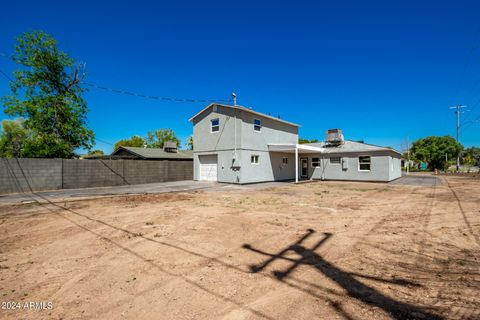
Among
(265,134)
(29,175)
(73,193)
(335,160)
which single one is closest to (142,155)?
(29,175)

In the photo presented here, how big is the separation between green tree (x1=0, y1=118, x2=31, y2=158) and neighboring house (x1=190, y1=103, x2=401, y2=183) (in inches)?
1039

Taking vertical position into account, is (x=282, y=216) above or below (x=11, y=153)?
below

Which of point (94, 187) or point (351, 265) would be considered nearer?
point (351, 265)

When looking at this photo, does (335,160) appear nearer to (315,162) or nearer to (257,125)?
(315,162)

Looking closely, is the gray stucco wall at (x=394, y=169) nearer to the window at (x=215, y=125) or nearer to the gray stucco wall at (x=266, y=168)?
the gray stucco wall at (x=266, y=168)

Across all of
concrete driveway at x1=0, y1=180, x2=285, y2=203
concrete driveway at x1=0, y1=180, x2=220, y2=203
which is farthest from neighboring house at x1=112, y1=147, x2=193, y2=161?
concrete driveway at x1=0, y1=180, x2=220, y2=203

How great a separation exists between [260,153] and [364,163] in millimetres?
9092

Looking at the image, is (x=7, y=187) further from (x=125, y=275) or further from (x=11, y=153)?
(x=11, y=153)

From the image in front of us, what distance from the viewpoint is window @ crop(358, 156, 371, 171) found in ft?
64.1

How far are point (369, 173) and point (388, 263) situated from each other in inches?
699

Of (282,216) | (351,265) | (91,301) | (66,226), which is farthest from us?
(282,216)

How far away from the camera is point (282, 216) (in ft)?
23.0

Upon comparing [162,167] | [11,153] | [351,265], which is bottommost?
[351,265]

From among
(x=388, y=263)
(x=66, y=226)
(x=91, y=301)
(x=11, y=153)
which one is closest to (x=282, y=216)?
(x=388, y=263)
